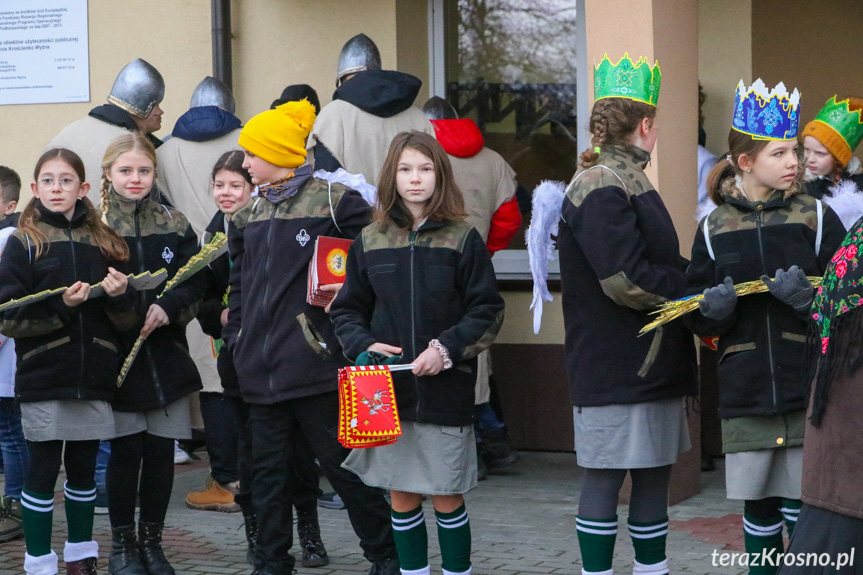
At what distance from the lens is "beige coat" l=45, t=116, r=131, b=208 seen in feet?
21.7

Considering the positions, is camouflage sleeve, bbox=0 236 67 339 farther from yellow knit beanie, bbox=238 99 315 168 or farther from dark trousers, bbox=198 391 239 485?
dark trousers, bbox=198 391 239 485

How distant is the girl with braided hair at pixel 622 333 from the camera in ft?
13.0

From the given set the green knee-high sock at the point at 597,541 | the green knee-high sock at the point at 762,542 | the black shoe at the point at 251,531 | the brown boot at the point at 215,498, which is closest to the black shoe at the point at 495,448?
the brown boot at the point at 215,498

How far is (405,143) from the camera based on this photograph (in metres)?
4.38

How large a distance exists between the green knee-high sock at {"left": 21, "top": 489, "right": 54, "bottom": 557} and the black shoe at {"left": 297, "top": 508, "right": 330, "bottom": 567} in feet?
3.29

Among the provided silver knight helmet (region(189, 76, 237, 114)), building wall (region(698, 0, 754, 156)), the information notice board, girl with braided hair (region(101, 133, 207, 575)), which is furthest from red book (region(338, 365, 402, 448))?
the information notice board

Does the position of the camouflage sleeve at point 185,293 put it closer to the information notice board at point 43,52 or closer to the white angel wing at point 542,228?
the white angel wing at point 542,228

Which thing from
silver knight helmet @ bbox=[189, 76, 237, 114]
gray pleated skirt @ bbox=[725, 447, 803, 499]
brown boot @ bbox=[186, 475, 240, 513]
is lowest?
brown boot @ bbox=[186, 475, 240, 513]

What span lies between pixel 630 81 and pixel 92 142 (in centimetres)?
353

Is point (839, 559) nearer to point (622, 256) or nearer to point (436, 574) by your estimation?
point (622, 256)

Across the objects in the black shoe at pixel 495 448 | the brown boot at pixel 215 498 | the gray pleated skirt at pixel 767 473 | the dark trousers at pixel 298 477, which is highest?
the gray pleated skirt at pixel 767 473

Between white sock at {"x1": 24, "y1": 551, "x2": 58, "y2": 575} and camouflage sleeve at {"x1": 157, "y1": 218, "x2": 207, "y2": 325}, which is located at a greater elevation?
camouflage sleeve at {"x1": 157, "y1": 218, "x2": 207, "y2": 325}

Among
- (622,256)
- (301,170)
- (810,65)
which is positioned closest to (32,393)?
(301,170)

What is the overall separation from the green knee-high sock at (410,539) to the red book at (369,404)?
431 millimetres
